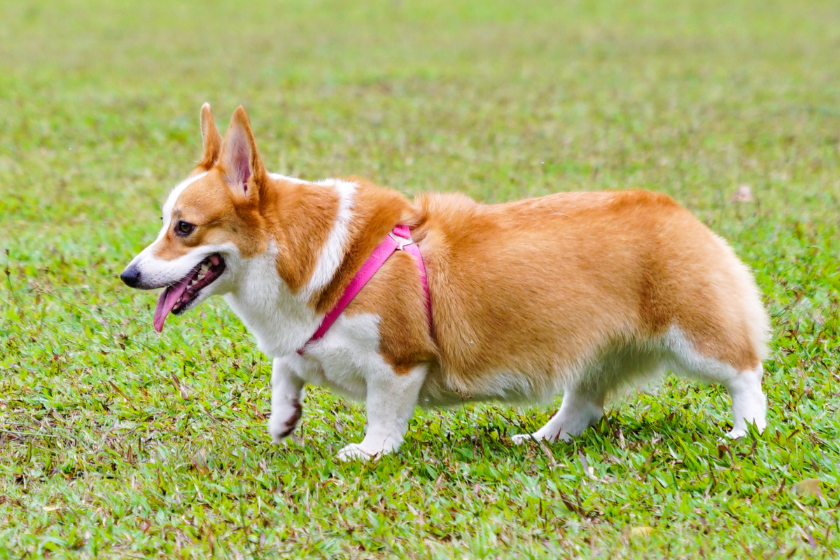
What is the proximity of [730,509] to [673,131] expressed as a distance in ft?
25.4

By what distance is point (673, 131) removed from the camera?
10953mm

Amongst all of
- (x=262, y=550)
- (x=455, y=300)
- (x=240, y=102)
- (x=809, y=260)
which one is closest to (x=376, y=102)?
(x=240, y=102)

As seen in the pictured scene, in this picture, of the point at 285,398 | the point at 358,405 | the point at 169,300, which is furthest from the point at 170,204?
the point at 358,405

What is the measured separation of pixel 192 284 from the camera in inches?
161

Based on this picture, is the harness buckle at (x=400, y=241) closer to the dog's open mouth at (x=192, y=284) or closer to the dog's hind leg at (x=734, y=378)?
the dog's open mouth at (x=192, y=284)

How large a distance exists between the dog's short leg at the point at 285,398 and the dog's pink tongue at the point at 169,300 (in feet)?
1.69

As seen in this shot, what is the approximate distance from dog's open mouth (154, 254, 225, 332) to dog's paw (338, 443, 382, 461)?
0.89 m

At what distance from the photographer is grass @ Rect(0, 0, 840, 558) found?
373 centimetres

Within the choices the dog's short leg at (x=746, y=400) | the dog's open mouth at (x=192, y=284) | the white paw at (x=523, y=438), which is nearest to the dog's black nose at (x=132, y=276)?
the dog's open mouth at (x=192, y=284)

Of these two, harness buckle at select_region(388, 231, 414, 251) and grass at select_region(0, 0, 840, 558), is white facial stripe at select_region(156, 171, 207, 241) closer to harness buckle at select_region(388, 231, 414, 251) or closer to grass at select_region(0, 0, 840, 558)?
harness buckle at select_region(388, 231, 414, 251)

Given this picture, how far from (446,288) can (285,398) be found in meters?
0.85

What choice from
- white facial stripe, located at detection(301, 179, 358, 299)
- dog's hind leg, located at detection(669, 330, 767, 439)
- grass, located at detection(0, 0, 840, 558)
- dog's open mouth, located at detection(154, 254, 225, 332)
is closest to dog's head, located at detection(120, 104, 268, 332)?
dog's open mouth, located at detection(154, 254, 225, 332)

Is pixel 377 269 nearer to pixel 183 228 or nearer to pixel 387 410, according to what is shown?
pixel 387 410

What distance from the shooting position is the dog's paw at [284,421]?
439cm
